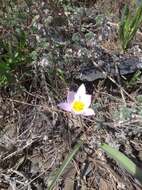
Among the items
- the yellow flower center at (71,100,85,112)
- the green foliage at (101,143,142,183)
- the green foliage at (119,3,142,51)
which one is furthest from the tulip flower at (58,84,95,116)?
the green foliage at (119,3,142,51)

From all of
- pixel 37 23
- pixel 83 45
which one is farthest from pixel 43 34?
pixel 83 45

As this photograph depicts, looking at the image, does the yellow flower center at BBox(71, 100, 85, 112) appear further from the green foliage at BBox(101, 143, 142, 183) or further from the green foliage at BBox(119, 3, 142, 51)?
the green foliage at BBox(119, 3, 142, 51)

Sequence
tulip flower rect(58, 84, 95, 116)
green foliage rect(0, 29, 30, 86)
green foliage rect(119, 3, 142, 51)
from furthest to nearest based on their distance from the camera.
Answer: green foliage rect(119, 3, 142, 51), green foliage rect(0, 29, 30, 86), tulip flower rect(58, 84, 95, 116)

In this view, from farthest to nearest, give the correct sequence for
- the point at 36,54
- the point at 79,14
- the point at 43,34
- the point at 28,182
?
the point at 79,14, the point at 43,34, the point at 36,54, the point at 28,182

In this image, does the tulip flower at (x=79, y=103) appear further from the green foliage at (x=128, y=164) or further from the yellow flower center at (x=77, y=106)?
the green foliage at (x=128, y=164)

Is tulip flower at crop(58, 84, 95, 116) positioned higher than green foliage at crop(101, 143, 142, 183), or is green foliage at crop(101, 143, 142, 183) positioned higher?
Answer: tulip flower at crop(58, 84, 95, 116)

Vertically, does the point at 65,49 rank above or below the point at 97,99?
above

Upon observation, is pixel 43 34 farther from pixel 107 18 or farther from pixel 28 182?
pixel 28 182
